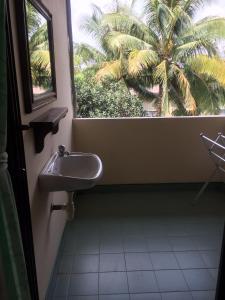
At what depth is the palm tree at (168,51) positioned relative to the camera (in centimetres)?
569

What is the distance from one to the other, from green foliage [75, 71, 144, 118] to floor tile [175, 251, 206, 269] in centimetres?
367

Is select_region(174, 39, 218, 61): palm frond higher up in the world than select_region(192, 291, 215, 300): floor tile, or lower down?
higher up

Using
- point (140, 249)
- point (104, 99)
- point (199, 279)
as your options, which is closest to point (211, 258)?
point (199, 279)

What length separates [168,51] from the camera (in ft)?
19.6

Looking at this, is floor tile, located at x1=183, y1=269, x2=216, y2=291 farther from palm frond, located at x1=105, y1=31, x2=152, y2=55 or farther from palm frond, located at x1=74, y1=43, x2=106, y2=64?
palm frond, located at x1=74, y1=43, x2=106, y2=64

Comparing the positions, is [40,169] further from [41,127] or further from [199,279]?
[199,279]

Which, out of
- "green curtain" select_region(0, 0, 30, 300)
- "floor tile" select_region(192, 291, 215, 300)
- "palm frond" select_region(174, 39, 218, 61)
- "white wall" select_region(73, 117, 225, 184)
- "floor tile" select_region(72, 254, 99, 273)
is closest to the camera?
"green curtain" select_region(0, 0, 30, 300)

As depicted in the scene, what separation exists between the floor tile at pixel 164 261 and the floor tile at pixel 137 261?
4 centimetres

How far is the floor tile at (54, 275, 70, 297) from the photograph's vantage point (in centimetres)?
168

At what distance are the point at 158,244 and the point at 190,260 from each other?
0.28 metres

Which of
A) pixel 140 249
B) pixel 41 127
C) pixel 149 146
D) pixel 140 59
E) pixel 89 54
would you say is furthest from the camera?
pixel 89 54

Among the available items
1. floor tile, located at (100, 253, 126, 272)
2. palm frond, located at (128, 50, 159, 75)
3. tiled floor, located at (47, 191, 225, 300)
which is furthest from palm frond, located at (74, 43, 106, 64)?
floor tile, located at (100, 253, 126, 272)

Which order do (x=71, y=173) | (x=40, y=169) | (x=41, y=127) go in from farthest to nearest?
(x=71, y=173) → (x=40, y=169) → (x=41, y=127)

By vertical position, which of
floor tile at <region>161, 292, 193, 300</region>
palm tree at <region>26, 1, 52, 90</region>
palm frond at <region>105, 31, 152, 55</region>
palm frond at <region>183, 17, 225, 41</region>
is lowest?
floor tile at <region>161, 292, 193, 300</region>
